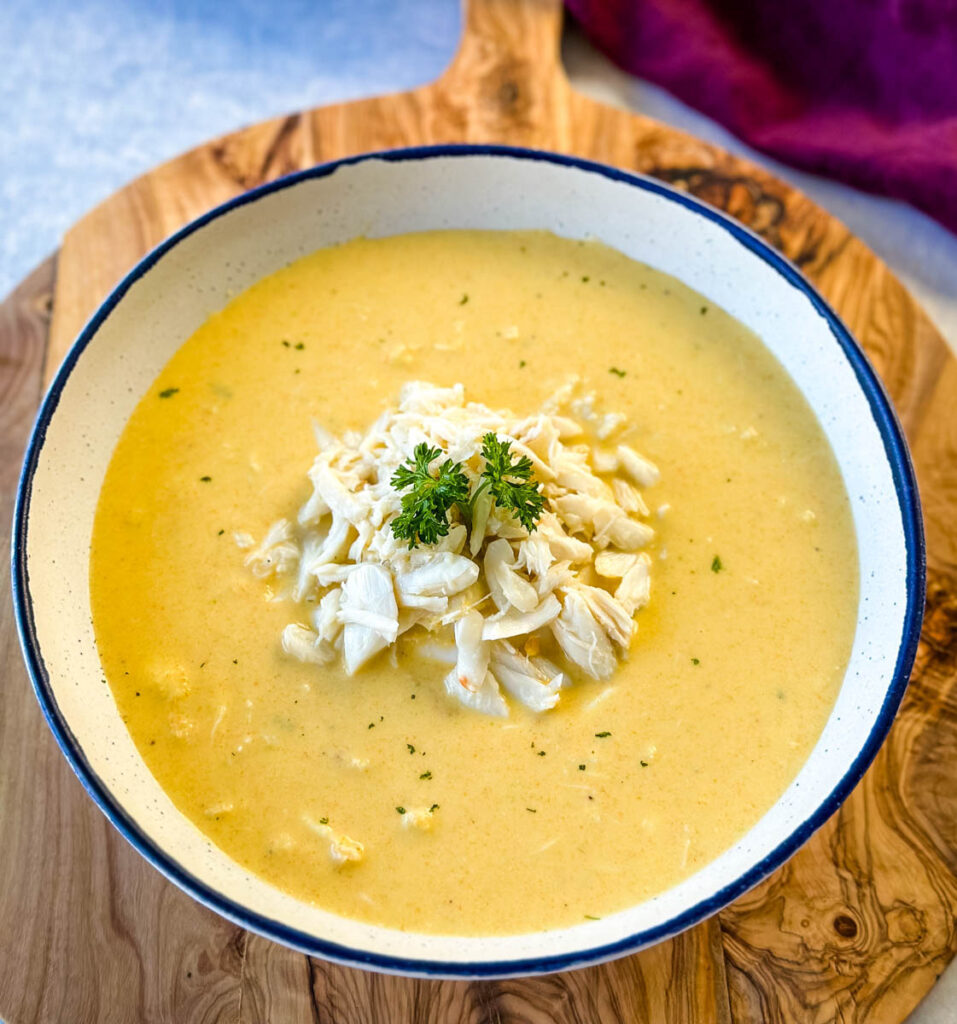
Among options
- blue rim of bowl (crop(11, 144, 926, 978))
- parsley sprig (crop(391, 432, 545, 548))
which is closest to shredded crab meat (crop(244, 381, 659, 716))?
parsley sprig (crop(391, 432, 545, 548))

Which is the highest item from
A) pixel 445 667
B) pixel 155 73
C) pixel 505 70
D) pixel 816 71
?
pixel 155 73

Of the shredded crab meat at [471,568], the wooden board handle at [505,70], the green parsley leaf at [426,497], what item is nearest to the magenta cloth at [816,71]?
the wooden board handle at [505,70]

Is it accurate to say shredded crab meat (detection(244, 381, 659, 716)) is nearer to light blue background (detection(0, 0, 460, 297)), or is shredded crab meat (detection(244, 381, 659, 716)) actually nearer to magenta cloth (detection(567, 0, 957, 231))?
magenta cloth (detection(567, 0, 957, 231))

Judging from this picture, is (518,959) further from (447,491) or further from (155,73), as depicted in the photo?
(155,73)

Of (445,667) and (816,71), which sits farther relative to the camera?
(816,71)

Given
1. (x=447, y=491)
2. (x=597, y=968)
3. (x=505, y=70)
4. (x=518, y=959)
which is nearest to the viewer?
(x=518, y=959)

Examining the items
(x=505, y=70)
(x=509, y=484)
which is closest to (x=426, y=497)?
(x=509, y=484)

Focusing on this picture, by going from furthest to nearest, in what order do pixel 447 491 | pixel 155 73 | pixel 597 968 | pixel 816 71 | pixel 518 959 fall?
pixel 155 73 < pixel 816 71 < pixel 447 491 < pixel 597 968 < pixel 518 959

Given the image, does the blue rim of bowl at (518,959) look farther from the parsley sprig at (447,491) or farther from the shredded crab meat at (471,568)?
the parsley sprig at (447,491)
